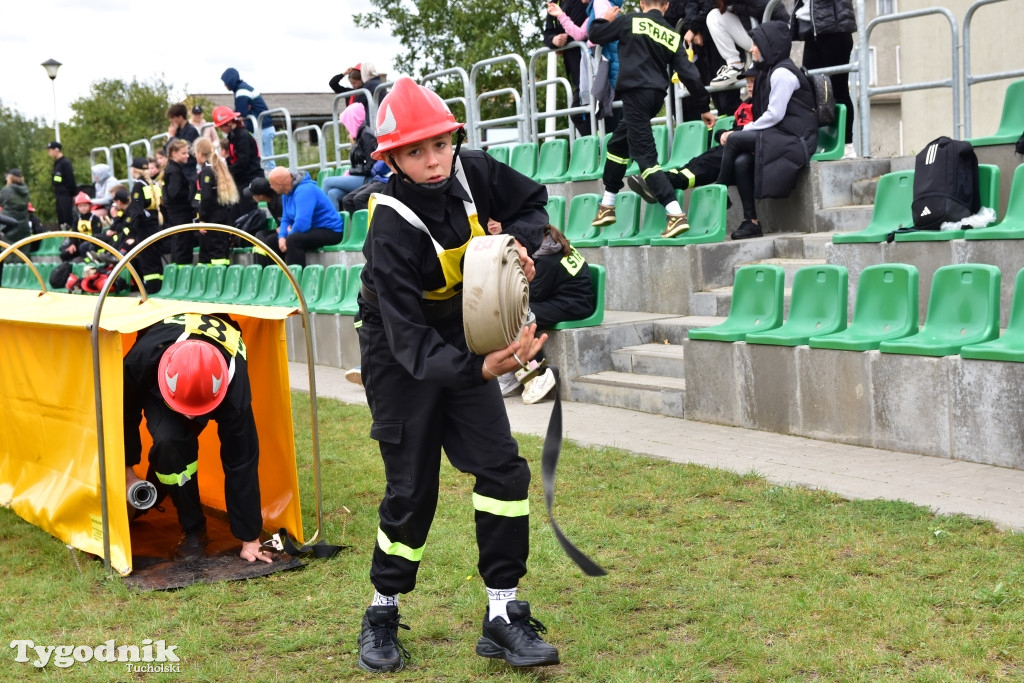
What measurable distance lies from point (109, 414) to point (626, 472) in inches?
116

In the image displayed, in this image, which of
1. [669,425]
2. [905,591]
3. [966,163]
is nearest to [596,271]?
[669,425]

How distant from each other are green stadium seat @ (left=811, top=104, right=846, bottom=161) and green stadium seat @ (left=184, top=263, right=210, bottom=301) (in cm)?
878

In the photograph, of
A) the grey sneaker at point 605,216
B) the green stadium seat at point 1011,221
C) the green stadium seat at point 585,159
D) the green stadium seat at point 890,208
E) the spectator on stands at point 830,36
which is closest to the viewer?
the green stadium seat at point 1011,221

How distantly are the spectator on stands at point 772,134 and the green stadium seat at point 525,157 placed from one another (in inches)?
148

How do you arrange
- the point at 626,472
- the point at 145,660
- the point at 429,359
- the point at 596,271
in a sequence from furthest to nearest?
the point at 596,271
the point at 626,472
the point at 145,660
the point at 429,359

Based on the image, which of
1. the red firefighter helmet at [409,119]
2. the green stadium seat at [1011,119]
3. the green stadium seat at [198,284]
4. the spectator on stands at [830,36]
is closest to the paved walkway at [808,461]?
→ the red firefighter helmet at [409,119]

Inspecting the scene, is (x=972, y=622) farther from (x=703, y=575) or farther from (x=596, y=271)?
(x=596, y=271)

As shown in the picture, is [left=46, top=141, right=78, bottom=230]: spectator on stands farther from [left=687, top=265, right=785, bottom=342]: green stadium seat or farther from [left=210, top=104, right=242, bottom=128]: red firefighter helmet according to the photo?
[left=687, top=265, right=785, bottom=342]: green stadium seat

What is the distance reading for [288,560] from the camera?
5543 millimetres

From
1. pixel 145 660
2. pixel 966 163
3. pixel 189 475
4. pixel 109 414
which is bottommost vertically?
pixel 145 660

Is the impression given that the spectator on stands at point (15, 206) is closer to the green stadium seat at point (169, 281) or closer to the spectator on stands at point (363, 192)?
the green stadium seat at point (169, 281)

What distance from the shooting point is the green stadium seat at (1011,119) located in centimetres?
919

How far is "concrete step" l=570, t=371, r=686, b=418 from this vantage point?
27.4ft

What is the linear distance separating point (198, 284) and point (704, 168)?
322 inches
